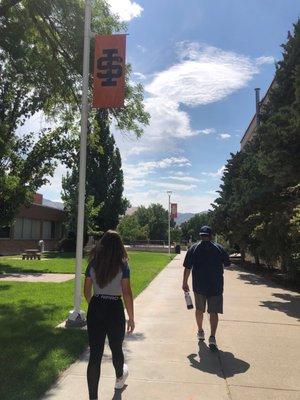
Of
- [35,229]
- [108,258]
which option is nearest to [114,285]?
Result: [108,258]

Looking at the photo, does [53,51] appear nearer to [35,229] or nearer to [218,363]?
[218,363]

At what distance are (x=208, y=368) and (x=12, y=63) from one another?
10.2 meters

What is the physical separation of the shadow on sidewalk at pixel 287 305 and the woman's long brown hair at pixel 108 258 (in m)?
6.94

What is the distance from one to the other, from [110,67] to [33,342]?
5179 mm

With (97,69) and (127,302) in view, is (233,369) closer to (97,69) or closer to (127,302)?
(127,302)

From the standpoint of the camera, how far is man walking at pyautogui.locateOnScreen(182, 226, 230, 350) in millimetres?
7809

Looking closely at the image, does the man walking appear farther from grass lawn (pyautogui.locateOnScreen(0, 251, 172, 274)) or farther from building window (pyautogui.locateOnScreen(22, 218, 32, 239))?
building window (pyautogui.locateOnScreen(22, 218, 32, 239))

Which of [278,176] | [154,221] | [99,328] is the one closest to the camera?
[99,328]

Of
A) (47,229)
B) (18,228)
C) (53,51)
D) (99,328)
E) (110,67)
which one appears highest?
(53,51)

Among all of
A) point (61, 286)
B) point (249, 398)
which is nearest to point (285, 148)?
point (61, 286)

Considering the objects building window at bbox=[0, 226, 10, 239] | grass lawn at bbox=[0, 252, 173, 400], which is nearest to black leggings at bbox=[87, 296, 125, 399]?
grass lawn at bbox=[0, 252, 173, 400]

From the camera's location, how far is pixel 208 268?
7.86 metres

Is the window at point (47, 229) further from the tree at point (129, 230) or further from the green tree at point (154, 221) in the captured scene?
the green tree at point (154, 221)

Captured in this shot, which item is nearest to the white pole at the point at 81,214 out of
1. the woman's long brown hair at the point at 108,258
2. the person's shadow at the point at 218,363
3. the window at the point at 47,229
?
the person's shadow at the point at 218,363
